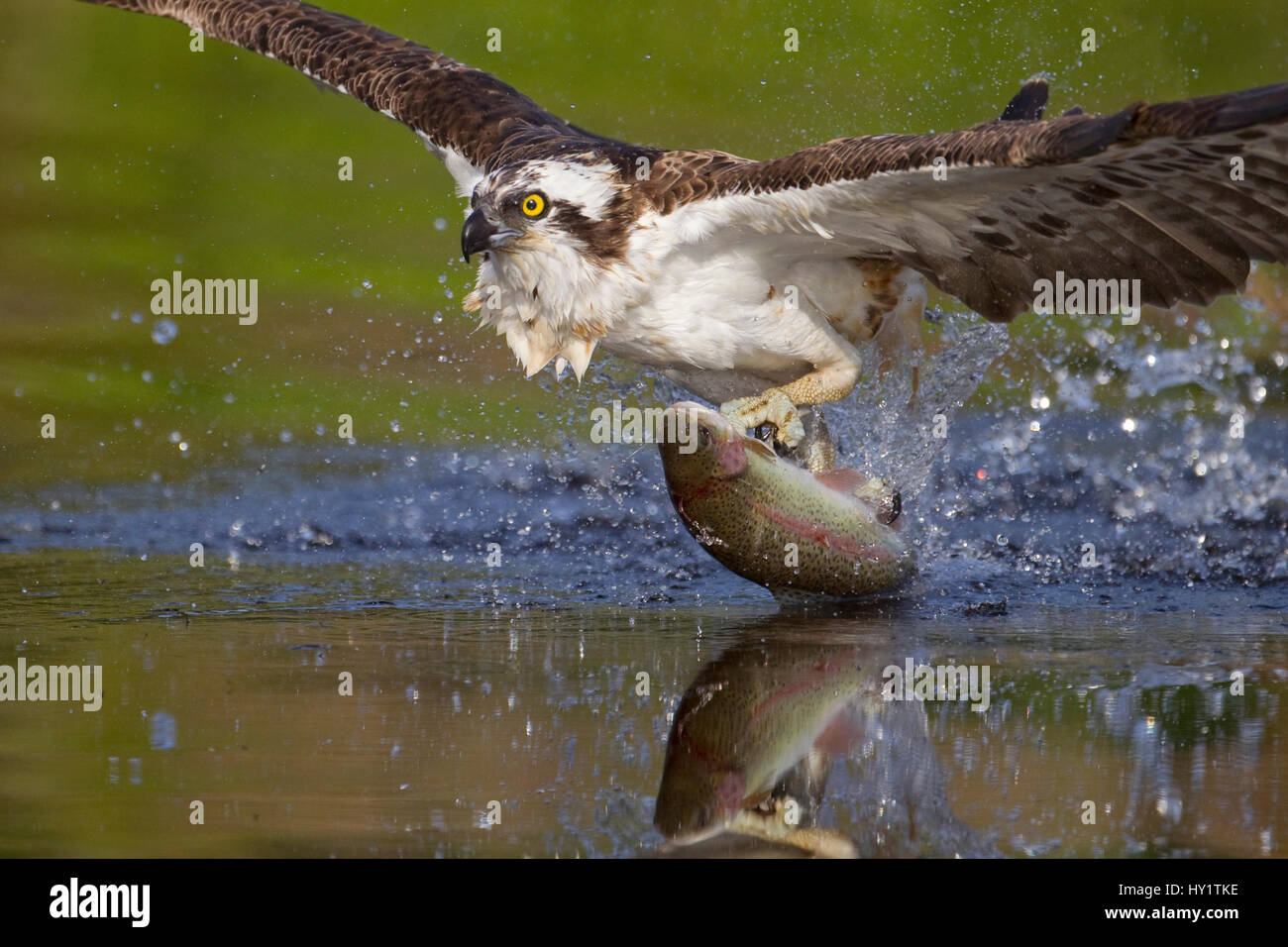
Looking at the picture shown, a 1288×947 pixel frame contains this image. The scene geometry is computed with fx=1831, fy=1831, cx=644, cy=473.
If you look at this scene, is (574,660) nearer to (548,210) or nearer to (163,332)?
(548,210)

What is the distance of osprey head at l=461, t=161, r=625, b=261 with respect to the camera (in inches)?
315

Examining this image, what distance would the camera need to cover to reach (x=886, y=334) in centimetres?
890

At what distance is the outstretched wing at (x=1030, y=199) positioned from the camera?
658 centimetres

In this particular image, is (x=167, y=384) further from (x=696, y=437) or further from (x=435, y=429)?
(x=696, y=437)

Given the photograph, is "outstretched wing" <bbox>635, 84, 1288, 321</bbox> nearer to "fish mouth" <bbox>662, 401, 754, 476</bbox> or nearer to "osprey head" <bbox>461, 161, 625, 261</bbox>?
"osprey head" <bbox>461, 161, 625, 261</bbox>

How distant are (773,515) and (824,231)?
123 cm

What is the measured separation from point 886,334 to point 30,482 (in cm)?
583

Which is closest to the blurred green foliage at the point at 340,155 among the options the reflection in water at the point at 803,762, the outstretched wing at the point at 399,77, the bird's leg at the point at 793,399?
the outstretched wing at the point at 399,77

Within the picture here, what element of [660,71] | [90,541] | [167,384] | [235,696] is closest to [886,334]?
[235,696]

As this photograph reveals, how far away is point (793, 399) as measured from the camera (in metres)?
8.48

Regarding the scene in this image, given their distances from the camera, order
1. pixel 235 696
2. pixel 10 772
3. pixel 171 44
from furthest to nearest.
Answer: pixel 171 44
pixel 235 696
pixel 10 772

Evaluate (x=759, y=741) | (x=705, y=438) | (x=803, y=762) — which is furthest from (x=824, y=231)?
(x=803, y=762)

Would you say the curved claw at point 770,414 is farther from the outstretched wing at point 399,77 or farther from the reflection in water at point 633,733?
the outstretched wing at point 399,77

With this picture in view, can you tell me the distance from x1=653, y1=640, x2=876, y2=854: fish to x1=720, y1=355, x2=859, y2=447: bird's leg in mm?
1167
